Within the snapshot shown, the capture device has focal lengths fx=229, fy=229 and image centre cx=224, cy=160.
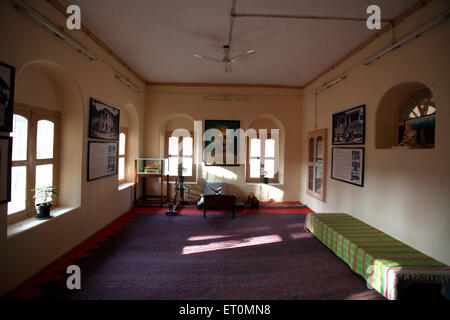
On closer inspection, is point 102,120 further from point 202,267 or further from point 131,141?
point 202,267

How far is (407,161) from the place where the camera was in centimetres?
373

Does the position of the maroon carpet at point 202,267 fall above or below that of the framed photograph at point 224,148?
below

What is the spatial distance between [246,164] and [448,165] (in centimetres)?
603

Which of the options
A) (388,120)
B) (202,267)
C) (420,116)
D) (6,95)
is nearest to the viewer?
(6,95)

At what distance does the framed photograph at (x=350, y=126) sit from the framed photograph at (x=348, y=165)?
0.71ft

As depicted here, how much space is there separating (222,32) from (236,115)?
378cm

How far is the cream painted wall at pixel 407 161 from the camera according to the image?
3.12 meters

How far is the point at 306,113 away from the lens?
26.0ft

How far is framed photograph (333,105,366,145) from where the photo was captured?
4870 millimetres

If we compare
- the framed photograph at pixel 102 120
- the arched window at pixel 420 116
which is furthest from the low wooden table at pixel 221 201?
the arched window at pixel 420 116

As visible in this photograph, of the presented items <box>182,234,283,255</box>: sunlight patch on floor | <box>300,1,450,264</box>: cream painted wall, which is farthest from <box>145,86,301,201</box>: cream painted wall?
<box>182,234,283,255</box>: sunlight patch on floor

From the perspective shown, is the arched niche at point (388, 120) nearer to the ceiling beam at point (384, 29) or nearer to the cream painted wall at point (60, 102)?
the ceiling beam at point (384, 29)

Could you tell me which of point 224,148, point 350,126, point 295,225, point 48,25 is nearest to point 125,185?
point 224,148

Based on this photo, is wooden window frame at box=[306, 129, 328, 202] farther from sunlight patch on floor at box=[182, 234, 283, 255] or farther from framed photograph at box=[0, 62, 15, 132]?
framed photograph at box=[0, 62, 15, 132]
